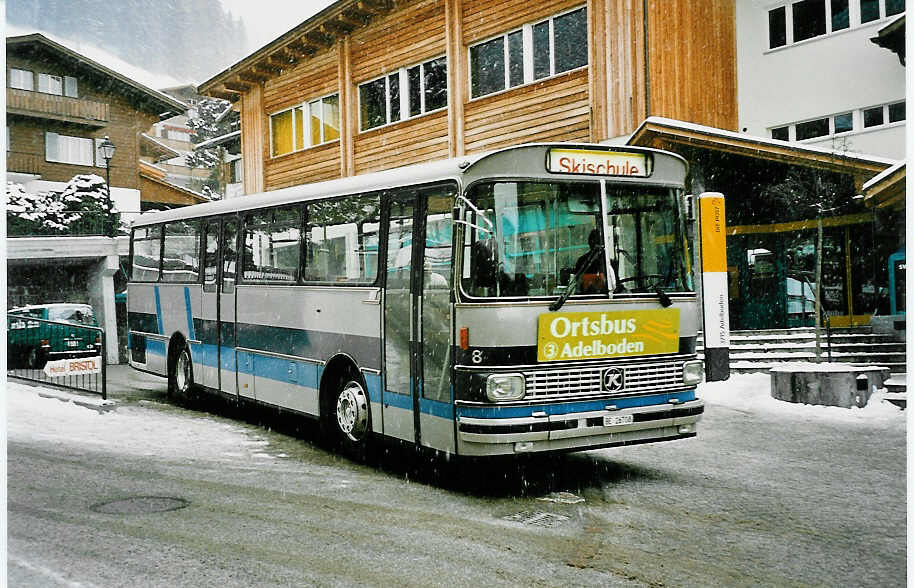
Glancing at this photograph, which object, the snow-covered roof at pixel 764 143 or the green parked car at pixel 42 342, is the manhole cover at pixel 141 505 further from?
the snow-covered roof at pixel 764 143

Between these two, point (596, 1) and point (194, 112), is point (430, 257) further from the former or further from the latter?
point (194, 112)

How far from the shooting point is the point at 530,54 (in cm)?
1576

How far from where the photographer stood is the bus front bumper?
6.27m

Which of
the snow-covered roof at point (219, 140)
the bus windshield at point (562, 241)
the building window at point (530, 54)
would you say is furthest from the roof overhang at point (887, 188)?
the snow-covered roof at point (219, 140)

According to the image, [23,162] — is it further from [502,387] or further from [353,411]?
[502,387]

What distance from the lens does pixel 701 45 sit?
15.0 metres

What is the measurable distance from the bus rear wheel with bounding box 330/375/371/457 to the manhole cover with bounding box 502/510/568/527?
2.18 metres

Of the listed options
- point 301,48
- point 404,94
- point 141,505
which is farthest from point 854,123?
point 301,48

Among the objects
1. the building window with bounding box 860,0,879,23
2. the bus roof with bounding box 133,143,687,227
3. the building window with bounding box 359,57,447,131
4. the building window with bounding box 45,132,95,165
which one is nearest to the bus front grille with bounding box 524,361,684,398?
the bus roof with bounding box 133,143,687,227

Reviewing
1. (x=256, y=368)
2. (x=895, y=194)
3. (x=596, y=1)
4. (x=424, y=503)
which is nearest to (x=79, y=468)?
(x=256, y=368)

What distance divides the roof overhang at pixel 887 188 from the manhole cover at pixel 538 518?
22.2 feet

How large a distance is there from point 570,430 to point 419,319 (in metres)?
1.54

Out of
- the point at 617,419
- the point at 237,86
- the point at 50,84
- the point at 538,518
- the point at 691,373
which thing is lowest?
the point at 538,518

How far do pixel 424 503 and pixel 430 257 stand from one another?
1.96 m
